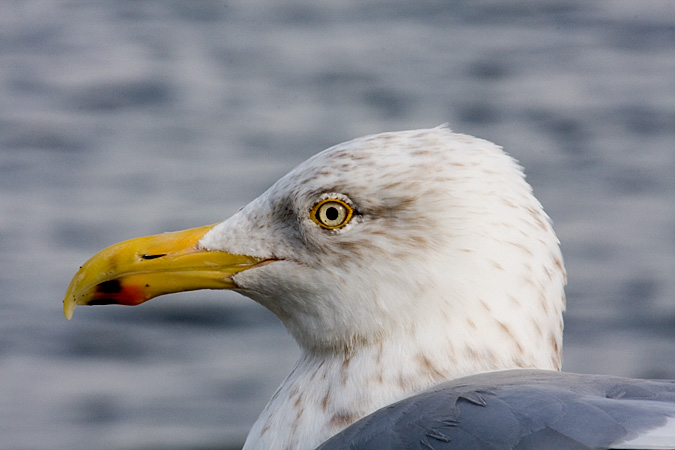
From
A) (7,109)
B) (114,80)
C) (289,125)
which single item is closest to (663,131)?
(289,125)

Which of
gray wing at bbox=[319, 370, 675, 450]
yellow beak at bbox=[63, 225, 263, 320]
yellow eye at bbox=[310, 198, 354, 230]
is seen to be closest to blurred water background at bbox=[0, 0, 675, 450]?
yellow beak at bbox=[63, 225, 263, 320]

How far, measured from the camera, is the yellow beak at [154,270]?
10.0ft

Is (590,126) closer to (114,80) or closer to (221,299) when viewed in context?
(221,299)

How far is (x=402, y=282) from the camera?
2.85 meters

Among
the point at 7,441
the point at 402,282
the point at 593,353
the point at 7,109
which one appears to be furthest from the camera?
the point at 7,109

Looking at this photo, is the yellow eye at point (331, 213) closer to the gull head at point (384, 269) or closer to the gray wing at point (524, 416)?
the gull head at point (384, 269)

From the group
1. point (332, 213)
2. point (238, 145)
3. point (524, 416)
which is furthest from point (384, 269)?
point (238, 145)

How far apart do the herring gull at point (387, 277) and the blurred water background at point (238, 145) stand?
249cm

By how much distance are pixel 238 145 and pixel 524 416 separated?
5.76 metres

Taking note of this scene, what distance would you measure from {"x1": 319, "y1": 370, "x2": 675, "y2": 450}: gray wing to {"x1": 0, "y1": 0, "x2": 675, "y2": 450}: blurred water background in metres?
2.92

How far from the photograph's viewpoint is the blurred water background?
590 cm

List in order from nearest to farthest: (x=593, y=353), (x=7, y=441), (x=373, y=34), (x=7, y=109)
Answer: (x=7, y=441) → (x=593, y=353) → (x=7, y=109) → (x=373, y=34)

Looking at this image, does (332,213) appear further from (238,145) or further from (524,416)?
(238,145)

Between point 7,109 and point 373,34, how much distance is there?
3.27 meters
